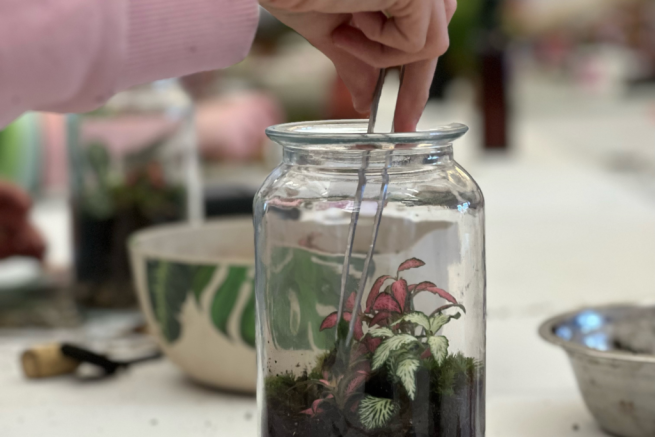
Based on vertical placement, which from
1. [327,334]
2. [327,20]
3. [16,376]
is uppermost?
[327,20]

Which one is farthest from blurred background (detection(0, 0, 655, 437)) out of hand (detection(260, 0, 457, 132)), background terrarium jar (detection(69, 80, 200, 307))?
hand (detection(260, 0, 457, 132))

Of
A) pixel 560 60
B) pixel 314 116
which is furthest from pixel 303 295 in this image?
pixel 560 60

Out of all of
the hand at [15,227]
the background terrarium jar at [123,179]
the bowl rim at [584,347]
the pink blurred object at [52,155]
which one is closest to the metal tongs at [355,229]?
the bowl rim at [584,347]

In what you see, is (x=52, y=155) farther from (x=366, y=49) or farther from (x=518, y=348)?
(x=366, y=49)

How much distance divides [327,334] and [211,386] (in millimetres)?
248

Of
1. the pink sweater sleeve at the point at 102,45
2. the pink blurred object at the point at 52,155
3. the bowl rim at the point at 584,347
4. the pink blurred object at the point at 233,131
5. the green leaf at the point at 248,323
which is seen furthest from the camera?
the pink blurred object at the point at 233,131

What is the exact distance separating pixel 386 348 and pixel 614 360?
6.4 inches

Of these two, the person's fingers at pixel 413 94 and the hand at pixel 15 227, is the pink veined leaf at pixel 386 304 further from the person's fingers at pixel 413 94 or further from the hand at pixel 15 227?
the hand at pixel 15 227

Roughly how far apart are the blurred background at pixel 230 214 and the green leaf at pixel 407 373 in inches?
6.8

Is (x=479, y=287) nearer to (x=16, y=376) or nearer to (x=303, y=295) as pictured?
(x=303, y=295)

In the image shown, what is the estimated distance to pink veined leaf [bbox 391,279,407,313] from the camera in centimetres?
38

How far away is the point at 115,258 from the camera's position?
799 millimetres

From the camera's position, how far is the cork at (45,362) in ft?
2.10

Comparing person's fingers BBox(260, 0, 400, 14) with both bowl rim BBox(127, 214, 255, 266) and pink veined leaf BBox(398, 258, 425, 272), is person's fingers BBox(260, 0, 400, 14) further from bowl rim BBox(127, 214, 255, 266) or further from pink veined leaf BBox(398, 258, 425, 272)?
bowl rim BBox(127, 214, 255, 266)
